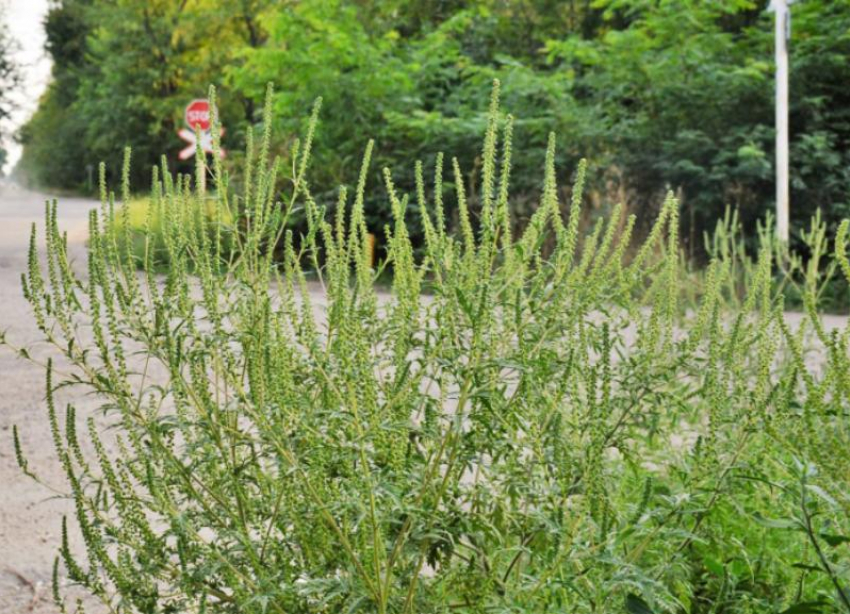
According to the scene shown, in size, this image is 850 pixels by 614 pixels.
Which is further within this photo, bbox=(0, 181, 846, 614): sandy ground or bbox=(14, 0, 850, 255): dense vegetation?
bbox=(14, 0, 850, 255): dense vegetation

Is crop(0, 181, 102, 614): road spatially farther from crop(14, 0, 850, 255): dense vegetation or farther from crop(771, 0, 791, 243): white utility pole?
crop(771, 0, 791, 243): white utility pole

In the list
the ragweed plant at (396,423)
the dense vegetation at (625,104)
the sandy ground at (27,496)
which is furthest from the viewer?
the dense vegetation at (625,104)

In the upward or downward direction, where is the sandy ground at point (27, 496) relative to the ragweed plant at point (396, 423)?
downward

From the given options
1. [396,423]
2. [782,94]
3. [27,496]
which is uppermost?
[782,94]

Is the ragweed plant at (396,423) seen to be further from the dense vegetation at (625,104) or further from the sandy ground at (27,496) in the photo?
the dense vegetation at (625,104)

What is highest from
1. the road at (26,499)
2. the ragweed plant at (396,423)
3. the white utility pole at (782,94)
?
the white utility pole at (782,94)

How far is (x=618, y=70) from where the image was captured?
52.4 ft

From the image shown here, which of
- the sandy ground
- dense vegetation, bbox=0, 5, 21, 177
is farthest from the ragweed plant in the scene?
dense vegetation, bbox=0, 5, 21, 177

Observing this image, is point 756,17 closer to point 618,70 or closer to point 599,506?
point 618,70

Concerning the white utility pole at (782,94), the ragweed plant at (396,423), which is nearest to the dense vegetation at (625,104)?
the white utility pole at (782,94)

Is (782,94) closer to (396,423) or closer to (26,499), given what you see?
(26,499)

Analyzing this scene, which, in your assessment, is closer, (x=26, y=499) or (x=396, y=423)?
(x=396, y=423)

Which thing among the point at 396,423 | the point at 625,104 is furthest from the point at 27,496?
the point at 625,104

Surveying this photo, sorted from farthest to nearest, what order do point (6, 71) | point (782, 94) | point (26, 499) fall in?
point (6, 71), point (782, 94), point (26, 499)
